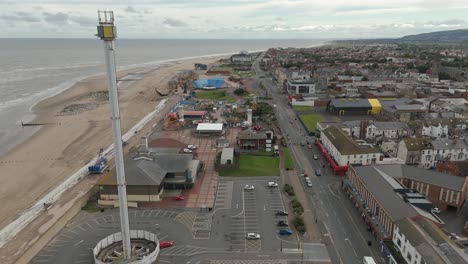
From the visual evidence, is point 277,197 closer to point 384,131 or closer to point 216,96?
point 384,131

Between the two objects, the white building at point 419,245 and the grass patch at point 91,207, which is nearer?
the white building at point 419,245

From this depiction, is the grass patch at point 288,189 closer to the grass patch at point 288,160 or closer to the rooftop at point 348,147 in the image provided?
the grass patch at point 288,160

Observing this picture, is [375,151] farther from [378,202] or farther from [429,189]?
[378,202]

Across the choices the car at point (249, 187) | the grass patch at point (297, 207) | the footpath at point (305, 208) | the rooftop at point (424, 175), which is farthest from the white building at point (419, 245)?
the car at point (249, 187)

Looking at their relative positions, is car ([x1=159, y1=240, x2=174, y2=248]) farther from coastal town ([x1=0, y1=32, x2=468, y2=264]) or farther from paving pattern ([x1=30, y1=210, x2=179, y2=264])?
paving pattern ([x1=30, y1=210, x2=179, y2=264])

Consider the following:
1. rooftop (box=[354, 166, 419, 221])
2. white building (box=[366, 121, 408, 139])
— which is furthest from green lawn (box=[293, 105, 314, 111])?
rooftop (box=[354, 166, 419, 221])

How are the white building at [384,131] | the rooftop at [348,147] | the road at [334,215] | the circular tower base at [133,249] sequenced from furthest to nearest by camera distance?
the white building at [384,131] < the rooftop at [348,147] < the road at [334,215] < the circular tower base at [133,249]

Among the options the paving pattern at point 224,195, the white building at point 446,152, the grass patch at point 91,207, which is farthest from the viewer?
the white building at point 446,152
